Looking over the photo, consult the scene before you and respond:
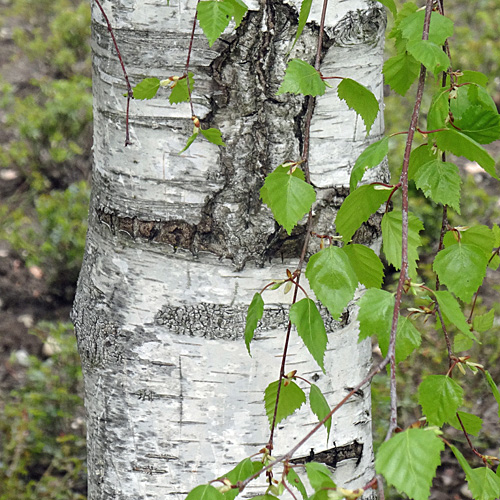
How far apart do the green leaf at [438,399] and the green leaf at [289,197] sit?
0.27 metres

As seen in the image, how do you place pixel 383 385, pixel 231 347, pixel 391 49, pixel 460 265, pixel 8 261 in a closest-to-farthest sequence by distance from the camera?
pixel 460 265 → pixel 231 347 → pixel 383 385 → pixel 8 261 → pixel 391 49

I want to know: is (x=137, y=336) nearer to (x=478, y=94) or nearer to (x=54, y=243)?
(x=478, y=94)

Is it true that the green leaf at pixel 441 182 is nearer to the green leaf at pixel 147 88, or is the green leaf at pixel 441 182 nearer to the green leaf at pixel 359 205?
the green leaf at pixel 359 205

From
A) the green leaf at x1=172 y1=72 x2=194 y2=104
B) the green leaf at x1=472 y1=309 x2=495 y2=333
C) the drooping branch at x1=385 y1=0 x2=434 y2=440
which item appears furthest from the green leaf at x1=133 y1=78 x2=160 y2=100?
the green leaf at x1=472 y1=309 x2=495 y2=333

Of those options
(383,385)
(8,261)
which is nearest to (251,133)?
(383,385)

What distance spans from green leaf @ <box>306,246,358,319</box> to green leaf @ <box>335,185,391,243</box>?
6 centimetres

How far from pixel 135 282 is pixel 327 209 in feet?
1.19

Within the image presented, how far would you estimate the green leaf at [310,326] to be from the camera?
844mm

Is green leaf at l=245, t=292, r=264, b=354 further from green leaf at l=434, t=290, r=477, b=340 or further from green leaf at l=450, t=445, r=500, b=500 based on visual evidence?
green leaf at l=450, t=445, r=500, b=500

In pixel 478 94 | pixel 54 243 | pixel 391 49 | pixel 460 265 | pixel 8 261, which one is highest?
pixel 478 94

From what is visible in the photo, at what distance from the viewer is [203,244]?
1071 mm

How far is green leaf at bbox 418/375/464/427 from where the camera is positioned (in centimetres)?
81

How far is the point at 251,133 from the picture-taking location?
1.02m

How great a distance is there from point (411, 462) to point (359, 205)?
36 cm
